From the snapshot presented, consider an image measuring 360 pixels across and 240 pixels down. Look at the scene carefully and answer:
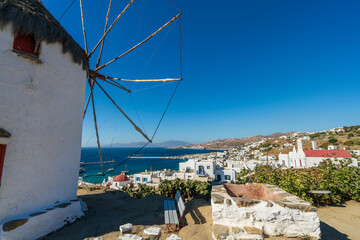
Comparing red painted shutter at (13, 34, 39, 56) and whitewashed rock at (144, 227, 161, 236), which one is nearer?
whitewashed rock at (144, 227, 161, 236)

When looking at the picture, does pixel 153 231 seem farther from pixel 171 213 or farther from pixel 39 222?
pixel 39 222

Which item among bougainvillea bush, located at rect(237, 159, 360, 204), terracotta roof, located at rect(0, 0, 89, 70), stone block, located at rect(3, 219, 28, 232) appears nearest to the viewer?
stone block, located at rect(3, 219, 28, 232)

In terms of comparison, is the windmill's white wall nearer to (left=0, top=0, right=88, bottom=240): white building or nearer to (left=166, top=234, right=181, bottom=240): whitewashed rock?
(left=0, top=0, right=88, bottom=240): white building

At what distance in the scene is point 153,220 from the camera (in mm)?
4949

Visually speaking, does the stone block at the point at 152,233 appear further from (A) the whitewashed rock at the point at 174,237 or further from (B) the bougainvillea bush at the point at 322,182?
(B) the bougainvillea bush at the point at 322,182

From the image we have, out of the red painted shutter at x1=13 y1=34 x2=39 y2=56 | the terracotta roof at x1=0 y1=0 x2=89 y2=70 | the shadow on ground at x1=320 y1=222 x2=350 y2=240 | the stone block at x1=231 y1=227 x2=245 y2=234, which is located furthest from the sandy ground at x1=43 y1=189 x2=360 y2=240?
the terracotta roof at x1=0 y1=0 x2=89 y2=70

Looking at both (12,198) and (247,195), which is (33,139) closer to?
(12,198)

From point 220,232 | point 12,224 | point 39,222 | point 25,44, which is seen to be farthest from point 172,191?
point 25,44

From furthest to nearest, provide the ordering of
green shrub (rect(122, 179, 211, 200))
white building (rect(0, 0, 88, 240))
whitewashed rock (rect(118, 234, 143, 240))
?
green shrub (rect(122, 179, 211, 200))
white building (rect(0, 0, 88, 240))
whitewashed rock (rect(118, 234, 143, 240))

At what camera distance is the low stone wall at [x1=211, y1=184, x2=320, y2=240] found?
132 inches

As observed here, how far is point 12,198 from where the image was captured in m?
4.05

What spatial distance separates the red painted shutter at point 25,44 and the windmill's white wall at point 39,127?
142mm

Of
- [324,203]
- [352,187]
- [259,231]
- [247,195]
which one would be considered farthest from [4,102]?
[352,187]

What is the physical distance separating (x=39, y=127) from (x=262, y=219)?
240 inches
